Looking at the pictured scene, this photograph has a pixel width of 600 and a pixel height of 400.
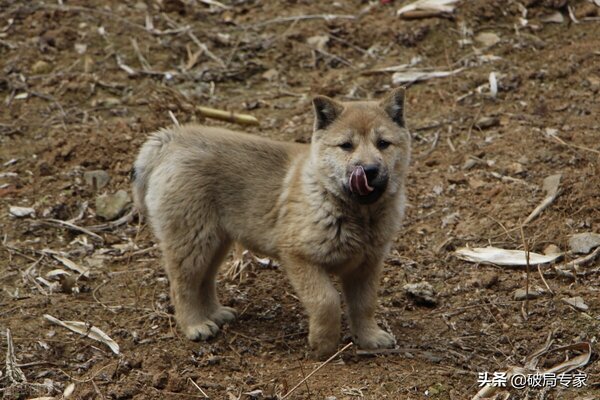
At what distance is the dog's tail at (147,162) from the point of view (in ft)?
24.0

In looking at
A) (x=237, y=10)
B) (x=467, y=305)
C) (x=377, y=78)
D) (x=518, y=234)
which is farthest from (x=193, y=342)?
(x=237, y=10)

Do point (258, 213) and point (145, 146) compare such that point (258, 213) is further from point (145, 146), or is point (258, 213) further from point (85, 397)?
point (85, 397)

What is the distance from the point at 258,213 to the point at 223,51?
16.1ft

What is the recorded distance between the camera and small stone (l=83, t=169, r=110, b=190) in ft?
30.2

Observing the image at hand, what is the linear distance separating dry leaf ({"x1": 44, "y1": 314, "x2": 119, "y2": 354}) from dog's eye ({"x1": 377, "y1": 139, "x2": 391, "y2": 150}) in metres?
2.47

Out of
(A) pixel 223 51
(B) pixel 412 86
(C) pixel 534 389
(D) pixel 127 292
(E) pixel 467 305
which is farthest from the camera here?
(A) pixel 223 51

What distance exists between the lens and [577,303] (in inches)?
274

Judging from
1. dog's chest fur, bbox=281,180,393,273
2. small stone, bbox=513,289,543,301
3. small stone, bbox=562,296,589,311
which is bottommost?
small stone, bbox=513,289,543,301

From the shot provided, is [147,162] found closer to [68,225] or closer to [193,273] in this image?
[193,273]

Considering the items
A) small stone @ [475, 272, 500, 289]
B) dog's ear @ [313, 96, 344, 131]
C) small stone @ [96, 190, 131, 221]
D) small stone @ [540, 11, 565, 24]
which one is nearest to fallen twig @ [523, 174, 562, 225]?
small stone @ [475, 272, 500, 289]

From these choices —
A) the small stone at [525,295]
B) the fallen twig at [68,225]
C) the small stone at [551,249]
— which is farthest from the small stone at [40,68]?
the small stone at [525,295]

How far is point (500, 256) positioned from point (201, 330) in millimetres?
2578

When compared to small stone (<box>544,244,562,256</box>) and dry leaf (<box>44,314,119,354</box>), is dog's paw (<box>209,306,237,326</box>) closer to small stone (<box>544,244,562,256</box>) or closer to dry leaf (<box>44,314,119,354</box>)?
dry leaf (<box>44,314,119,354</box>)

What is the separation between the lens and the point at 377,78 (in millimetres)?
10766
